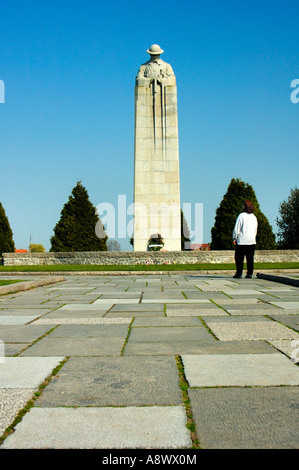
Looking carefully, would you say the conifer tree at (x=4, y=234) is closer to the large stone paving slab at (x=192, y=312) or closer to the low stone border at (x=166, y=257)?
the low stone border at (x=166, y=257)

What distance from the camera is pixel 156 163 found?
77.9ft

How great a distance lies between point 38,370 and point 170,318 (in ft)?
7.24

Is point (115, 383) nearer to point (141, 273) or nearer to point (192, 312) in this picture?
point (192, 312)

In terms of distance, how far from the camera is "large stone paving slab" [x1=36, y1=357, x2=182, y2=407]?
2.11 meters

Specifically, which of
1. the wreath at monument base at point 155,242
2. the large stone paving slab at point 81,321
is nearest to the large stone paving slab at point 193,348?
the large stone paving slab at point 81,321

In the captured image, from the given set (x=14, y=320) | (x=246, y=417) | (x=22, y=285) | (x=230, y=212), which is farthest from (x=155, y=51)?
(x=246, y=417)

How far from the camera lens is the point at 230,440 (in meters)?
1.67

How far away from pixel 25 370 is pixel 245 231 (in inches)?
326

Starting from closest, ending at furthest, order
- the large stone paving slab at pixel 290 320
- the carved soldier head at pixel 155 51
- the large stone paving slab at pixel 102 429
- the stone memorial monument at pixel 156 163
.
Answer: the large stone paving slab at pixel 102 429, the large stone paving slab at pixel 290 320, the stone memorial monument at pixel 156 163, the carved soldier head at pixel 155 51

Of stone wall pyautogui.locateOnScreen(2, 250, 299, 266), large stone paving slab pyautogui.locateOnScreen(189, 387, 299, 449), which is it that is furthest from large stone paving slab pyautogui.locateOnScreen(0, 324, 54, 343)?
stone wall pyautogui.locateOnScreen(2, 250, 299, 266)

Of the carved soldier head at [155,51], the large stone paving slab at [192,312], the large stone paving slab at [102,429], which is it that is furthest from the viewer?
the carved soldier head at [155,51]

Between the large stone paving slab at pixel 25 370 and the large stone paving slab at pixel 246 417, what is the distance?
927 mm

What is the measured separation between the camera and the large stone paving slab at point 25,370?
94.0 inches

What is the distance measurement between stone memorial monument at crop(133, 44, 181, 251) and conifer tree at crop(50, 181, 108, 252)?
4197mm
